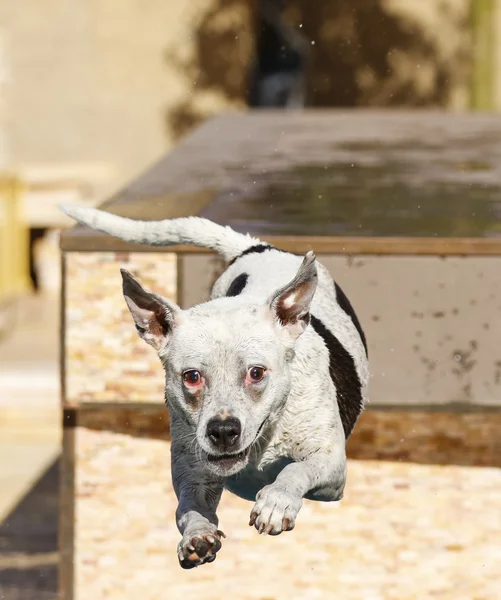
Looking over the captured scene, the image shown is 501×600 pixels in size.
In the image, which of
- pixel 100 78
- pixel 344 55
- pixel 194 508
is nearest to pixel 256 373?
pixel 194 508

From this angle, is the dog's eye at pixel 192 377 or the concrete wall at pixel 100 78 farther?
the concrete wall at pixel 100 78

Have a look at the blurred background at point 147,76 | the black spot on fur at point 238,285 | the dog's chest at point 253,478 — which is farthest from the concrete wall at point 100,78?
the dog's chest at point 253,478

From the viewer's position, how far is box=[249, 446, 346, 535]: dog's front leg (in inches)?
175

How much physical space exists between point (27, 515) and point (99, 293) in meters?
6.39

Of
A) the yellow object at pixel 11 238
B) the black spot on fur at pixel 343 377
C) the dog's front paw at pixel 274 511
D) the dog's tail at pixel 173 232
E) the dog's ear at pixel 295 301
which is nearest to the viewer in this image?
the dog's front paw at pixel 274 511

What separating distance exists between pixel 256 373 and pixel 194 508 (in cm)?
60

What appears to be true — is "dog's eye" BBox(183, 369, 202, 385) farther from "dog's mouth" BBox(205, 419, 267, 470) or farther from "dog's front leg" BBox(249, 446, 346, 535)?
"dog's front leg" BBox(249, 446, 346, 535)

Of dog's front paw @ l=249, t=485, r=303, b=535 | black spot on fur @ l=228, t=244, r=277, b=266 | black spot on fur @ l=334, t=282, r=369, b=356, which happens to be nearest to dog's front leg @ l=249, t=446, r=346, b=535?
dog's front paw @ l=249, t=485, r=303, b=535

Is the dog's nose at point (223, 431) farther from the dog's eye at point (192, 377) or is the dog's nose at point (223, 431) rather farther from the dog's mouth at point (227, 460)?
the dog's eye at point (192, 377)

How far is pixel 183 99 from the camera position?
66.8 feet

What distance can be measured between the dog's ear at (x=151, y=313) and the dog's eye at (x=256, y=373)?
350 millimetres

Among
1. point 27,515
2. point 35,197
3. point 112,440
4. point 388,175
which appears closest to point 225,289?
point 112,440

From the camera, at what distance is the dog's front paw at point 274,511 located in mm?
4434

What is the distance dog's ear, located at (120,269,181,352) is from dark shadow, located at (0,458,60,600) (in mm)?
6617
